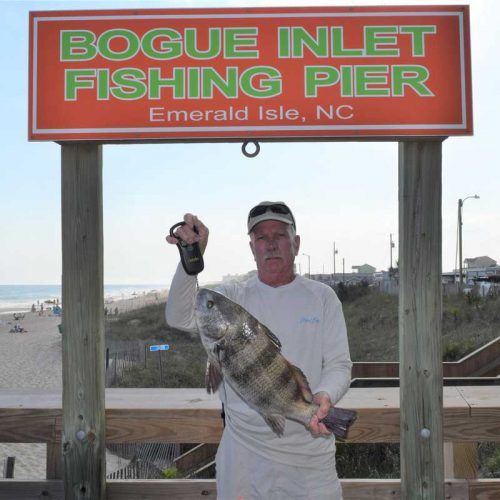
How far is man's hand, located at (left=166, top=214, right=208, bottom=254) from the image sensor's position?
296cm

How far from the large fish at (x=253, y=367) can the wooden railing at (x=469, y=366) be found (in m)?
5.42

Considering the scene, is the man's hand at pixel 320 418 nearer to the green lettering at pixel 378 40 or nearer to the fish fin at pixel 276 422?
the fish fin at pixel 276 422

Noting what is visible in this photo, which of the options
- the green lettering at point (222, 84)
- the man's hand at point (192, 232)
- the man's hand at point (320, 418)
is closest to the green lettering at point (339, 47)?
the green lettering at point (222, 84)

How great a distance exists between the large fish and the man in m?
0.14

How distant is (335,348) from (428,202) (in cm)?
114

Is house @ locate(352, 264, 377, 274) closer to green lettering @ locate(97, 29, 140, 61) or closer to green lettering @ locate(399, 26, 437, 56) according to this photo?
green lettering @ locate(399, 26, 437, 56)

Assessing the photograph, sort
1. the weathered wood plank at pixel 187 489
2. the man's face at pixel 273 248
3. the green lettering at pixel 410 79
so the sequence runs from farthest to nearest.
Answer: the weathered wood plank at pixel 187 489 < the green lettering at pixel 410 79 < the man's face at pixel 273 248

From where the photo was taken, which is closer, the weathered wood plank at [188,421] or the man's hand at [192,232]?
the man's hand at [192,232]

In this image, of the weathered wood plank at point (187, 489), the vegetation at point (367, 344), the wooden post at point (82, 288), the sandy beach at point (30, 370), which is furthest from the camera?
the sandy beach at point (30, 370)

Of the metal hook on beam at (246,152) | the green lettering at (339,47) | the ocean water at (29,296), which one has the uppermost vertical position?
the green lettering at (339,47)

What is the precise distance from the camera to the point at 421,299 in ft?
11.8

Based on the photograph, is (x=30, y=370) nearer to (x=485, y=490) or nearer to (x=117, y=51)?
(x=117, y=51)

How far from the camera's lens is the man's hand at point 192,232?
2.96m

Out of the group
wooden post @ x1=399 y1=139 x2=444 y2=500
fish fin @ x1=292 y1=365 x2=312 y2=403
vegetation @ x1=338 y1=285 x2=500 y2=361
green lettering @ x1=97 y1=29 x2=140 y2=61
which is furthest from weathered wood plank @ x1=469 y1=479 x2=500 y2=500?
vegetation @ x1=338 y1=285 x2=500 y2=361
